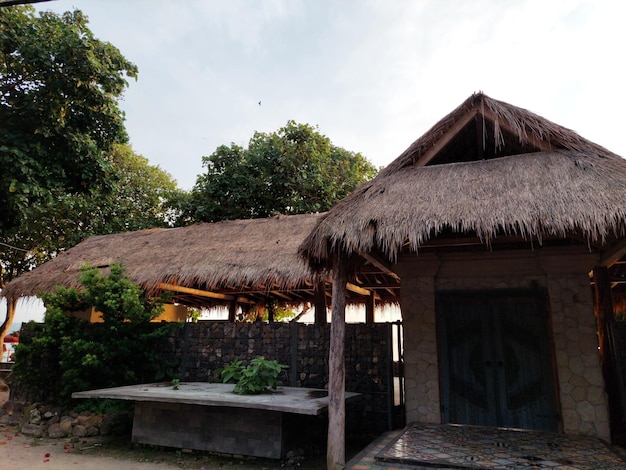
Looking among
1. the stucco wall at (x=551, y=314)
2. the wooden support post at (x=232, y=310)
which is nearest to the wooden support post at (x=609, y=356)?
the stucco wall at (x=551, y=314)

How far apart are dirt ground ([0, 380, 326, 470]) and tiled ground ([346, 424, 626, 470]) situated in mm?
1108

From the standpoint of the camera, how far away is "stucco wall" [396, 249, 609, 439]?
19.0 ft

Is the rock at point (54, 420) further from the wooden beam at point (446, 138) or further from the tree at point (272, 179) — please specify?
the tree at point (272, 179)

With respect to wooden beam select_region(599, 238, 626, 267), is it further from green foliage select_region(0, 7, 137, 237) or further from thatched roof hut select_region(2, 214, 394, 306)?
green foliage select_region(0, 7, 137, 237)

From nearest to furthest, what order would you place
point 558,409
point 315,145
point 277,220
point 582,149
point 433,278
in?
point 582,149 → point 558,409 → point 433,278 → point 277,220 → point 315,145

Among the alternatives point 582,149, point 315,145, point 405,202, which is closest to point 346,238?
point 405,202

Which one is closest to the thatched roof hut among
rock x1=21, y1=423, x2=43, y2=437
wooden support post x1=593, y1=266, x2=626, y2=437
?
rock x1=21, y1=423, x2=43, y2=437

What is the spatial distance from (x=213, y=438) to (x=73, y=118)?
298 inches

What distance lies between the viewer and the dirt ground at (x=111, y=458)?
5.50 meters

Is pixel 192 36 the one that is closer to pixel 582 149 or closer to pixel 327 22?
pixel 327 22

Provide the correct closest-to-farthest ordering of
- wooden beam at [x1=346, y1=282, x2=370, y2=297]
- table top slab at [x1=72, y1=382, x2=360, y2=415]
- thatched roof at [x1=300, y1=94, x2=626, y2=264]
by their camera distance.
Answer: thatched roof at [x1=300, y1=94, x2=626, y2=264] → table top slab at [x1=72, y1=382, x2=360, y2=415] → wooden beam at [x1=346, y1=282, x2=370, y2=297]

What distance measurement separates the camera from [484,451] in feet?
15.8

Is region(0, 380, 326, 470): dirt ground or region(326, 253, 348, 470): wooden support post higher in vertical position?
region(326, 253, 348, 470): wooden support post

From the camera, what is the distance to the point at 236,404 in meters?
5.25
